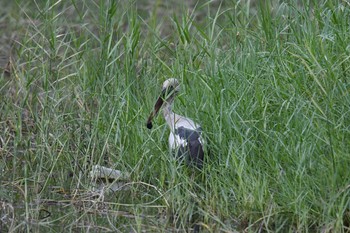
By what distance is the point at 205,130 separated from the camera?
233 inches

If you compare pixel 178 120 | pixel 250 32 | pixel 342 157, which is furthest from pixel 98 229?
pixel 250 32

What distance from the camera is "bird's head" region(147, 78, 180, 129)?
618 cm

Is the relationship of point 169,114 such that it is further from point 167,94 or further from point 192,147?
point 192,147

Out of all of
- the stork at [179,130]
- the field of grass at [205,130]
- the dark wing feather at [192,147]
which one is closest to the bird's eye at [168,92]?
the stork at [179,130]

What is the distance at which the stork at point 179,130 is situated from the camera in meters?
5.81

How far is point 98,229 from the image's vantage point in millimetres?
5387

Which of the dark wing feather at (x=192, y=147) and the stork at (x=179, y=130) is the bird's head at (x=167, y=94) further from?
the dark wing feather at (x=192, y=147)

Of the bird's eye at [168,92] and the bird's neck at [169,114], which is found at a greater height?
the bird's eye at [168,92]

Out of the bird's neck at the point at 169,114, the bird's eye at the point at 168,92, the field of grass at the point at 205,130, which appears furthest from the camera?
the bird's eye at the point at 168,92

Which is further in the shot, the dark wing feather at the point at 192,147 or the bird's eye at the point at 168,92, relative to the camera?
the bird's eye at the point at 168,92

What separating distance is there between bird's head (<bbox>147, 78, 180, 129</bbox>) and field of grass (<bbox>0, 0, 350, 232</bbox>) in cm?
9

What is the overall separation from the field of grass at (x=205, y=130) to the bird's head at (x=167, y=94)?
9 cm

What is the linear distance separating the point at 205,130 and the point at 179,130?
154 mm

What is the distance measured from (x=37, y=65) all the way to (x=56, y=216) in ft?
5.87
